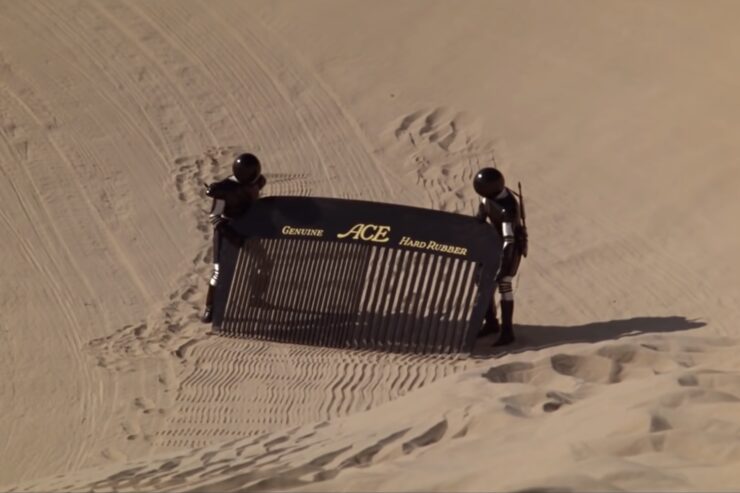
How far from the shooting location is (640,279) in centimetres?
1105

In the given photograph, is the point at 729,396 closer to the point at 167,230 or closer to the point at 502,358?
the point at 502,358

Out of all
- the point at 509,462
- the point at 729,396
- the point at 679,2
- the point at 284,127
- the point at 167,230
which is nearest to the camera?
the point at 509,462

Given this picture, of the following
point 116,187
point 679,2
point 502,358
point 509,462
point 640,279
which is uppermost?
point 679,2

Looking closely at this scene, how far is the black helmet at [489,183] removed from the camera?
949 centimetres

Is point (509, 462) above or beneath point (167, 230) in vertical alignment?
beneath

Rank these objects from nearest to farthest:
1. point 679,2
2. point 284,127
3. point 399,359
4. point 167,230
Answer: point 399,359 → point 167,230 → point 284,127 → point 679,2

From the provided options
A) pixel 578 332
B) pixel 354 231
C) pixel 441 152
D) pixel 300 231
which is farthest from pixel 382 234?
pixel 441 152

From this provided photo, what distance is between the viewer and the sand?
6812 millimetres

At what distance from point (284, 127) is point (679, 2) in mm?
5398

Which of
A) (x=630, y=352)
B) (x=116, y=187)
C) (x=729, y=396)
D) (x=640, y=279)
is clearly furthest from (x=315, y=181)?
(x=729, y=396)

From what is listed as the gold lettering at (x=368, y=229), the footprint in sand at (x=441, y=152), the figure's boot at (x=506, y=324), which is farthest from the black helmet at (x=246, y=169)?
the footprint in sand at (x=441, y=152)

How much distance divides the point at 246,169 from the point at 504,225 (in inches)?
84.3

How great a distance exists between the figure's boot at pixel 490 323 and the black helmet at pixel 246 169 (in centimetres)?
216

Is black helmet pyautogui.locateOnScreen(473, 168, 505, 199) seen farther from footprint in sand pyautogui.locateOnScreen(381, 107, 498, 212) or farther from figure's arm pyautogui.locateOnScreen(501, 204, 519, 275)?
footprint in sand pyautogui.locateOnScreen(381, 107, 498, 212)
